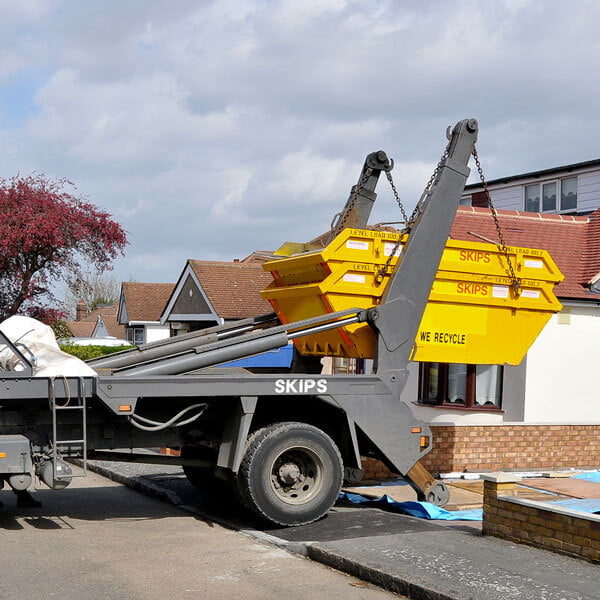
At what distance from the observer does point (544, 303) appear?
1138 centimetres

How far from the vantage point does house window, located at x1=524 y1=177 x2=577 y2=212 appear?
26.0 meters

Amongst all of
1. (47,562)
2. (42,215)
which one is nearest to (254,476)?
(47,562)

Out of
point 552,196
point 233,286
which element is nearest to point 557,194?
point 552,196

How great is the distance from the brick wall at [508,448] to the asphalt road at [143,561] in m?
3.76

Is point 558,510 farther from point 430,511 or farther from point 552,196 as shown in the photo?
point 552,196

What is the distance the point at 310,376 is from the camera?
988 centimetres

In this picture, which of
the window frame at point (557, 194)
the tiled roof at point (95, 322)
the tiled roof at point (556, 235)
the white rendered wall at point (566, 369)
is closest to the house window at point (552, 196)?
the window frame at point (557, 194)

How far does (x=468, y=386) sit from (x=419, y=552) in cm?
841

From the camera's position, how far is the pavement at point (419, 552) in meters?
6.96

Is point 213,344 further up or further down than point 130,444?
further up

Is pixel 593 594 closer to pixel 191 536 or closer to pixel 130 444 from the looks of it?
pixel 191 536

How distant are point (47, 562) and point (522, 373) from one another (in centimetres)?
964

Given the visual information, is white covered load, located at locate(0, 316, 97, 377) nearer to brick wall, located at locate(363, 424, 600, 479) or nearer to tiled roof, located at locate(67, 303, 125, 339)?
brick wall, located at locate(363, 424, 600, 479)

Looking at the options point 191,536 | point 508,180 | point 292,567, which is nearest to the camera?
point 292,567
